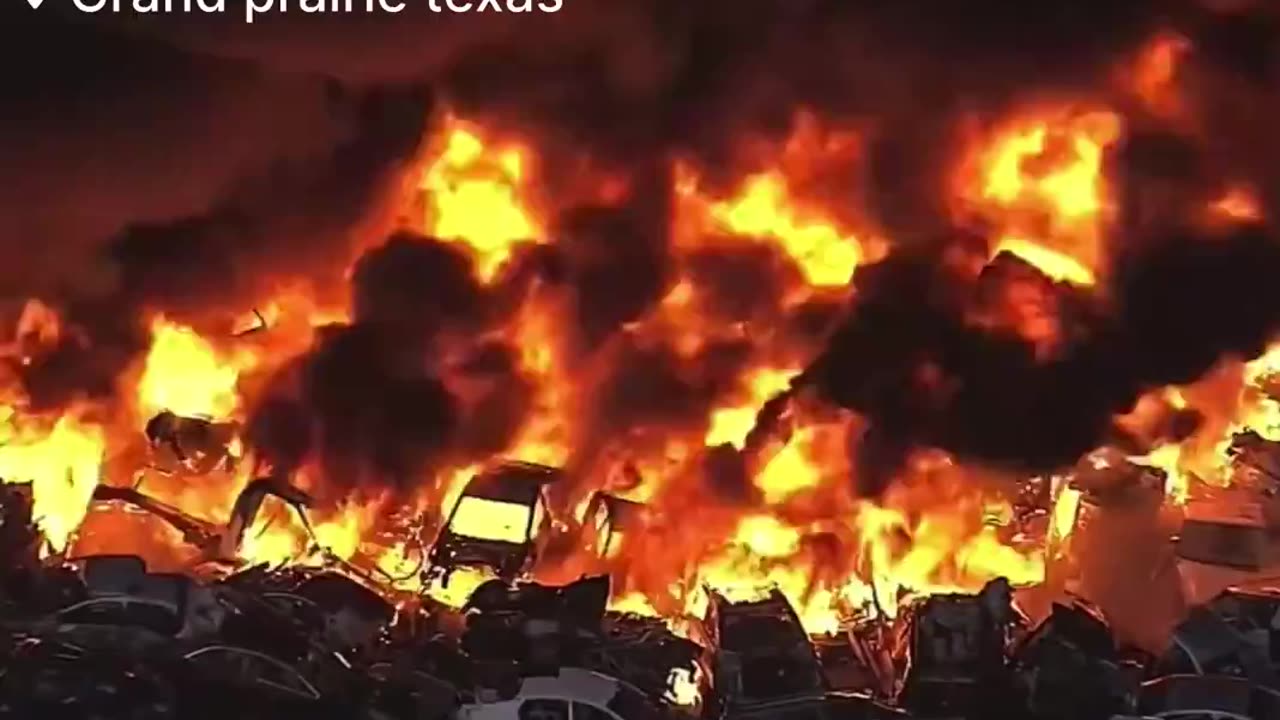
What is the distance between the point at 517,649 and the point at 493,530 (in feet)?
0.39

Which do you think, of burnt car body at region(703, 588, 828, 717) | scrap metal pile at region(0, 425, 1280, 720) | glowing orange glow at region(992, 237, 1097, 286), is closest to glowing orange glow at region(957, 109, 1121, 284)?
glowing orange glow at region(992, 237, 1097, 286)

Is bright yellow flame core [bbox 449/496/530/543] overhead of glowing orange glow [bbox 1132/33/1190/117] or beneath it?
beneath

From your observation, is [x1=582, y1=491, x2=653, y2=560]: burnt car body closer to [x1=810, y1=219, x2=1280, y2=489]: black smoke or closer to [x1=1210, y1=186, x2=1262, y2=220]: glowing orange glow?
[x1=810, y1=219, x2=1280, y2=489]: black smoke

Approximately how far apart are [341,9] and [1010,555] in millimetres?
865

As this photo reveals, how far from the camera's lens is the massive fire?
1967 millimetres

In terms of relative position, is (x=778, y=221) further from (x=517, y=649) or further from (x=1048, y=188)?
(x=517, y=649)

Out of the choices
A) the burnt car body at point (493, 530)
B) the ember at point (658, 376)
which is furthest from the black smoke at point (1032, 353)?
the burnt car body at point (493, 530)

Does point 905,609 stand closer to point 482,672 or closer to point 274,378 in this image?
point 482,672

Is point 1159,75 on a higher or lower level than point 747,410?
higher

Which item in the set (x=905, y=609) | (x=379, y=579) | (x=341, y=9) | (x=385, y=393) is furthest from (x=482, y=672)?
(x=341, y=9)

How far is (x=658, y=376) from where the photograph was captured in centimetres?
198

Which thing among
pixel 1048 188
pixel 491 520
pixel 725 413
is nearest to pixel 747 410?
pixel 725 413

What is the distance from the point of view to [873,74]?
2.00m

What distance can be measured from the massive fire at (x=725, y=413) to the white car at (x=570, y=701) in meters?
0.08
